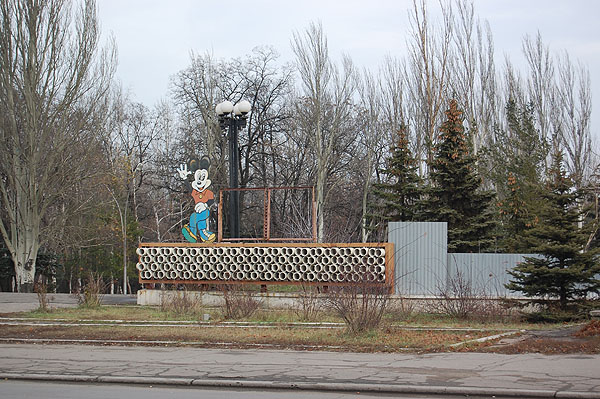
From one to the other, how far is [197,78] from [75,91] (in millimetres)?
10780

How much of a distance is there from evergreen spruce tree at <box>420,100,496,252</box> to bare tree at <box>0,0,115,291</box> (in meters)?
19.2

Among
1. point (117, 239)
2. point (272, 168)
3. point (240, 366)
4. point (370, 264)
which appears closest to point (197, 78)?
point (272, 168)

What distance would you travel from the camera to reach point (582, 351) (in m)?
12.4

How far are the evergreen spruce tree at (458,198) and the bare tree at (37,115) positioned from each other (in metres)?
19.2

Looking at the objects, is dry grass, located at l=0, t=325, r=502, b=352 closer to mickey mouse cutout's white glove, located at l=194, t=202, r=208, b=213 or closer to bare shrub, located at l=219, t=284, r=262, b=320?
bare shrub, located at l=219, t=284, r=262, b=320

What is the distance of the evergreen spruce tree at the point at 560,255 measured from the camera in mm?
17547

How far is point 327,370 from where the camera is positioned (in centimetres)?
1112

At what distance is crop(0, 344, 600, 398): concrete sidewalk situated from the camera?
9.66 meters

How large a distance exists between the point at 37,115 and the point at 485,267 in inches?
947

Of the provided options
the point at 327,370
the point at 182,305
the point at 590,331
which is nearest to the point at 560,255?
the point at 590,331

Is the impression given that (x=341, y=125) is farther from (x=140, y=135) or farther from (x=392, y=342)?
(x=392, y=342)

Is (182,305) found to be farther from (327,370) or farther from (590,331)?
(590,331)

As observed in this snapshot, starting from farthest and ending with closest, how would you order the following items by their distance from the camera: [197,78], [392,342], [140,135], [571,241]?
1. [140,135]
2. [197,78]
3. [571,241]
4. [392,342]

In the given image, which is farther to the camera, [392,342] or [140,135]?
[140,135]
